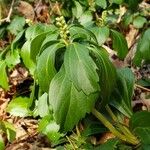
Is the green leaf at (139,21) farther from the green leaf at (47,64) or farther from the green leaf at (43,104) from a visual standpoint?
the green leaf at (47,64)

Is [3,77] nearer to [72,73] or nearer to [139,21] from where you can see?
[72,73]

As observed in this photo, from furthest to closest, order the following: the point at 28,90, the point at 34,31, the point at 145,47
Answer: the point at 28,90 < the point at 34,31 < the point at 145,47

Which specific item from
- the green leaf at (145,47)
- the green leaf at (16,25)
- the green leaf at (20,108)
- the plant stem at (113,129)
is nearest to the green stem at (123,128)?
the plant stem at (113,129)

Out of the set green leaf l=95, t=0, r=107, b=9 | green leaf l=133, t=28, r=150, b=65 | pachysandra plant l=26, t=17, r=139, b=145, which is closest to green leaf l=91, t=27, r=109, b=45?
green leaf l=133, t=28, r=150, b=65

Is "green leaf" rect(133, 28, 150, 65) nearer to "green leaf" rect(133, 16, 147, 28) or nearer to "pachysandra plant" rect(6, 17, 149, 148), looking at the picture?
"pachysandra plant" rect(6, 17, 149, 148)

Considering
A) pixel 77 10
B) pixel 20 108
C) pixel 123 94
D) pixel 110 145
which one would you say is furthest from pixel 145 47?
pixel 77 10

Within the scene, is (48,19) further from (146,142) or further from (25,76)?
(146,142)

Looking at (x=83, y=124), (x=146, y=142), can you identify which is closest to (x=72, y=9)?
(x=83, y=124)
